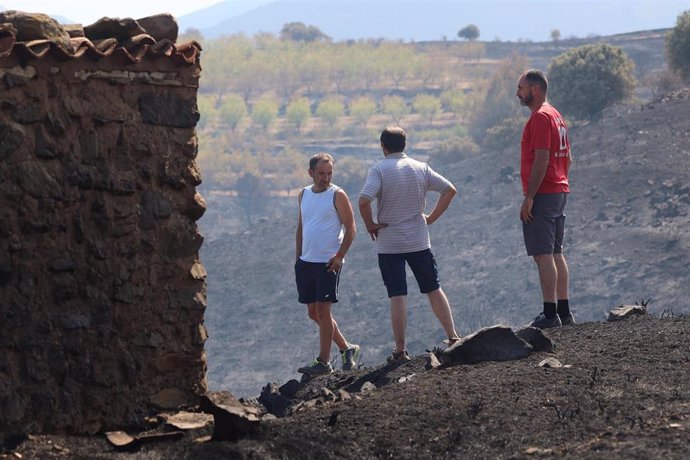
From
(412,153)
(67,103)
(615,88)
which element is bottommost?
(412,153)

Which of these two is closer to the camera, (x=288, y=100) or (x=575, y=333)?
(x=575, y=333)

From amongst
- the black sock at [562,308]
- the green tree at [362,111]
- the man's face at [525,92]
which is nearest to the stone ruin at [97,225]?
the man's face at [525,92]

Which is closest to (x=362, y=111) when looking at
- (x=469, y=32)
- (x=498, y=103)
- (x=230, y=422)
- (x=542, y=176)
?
(x=498, y=103)

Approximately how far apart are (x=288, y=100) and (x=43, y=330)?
342 feet

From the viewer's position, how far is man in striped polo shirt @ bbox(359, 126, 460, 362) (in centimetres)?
839

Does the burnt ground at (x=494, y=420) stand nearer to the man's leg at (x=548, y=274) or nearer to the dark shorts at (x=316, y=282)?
the man's leg at (x=548, y=274)

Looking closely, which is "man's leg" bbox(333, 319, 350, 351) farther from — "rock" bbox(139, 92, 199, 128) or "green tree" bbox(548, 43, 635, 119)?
"green tree" bbox(548, 43, 635, 119)

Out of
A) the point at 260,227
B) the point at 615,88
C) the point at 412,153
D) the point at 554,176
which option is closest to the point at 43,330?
the point at 554,176

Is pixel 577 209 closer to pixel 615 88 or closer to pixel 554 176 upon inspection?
pixel 615 88

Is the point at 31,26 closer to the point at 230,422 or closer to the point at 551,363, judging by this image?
the point at 230,422

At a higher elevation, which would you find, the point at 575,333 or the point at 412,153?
the point at 575,333

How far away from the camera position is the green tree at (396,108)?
Result: 317ft

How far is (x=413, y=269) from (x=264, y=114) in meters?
91.8

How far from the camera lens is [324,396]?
784 cm
